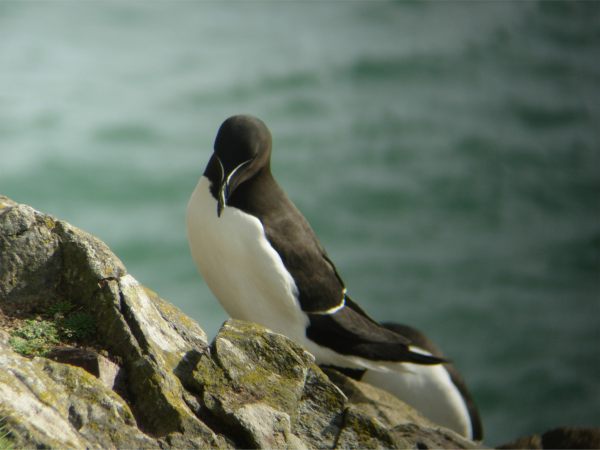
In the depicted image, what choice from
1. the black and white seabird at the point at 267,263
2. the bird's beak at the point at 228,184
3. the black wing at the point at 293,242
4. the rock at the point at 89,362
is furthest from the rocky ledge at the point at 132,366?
the black wing at the point at 293,242

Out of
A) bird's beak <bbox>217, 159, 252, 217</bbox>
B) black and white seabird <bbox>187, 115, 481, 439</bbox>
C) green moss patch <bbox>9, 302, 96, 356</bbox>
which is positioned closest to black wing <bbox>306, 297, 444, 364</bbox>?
black and white seabird <bbox>187, 115, 481, 439</bbox>

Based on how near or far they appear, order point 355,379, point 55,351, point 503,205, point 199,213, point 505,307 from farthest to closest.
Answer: point 503,205, point 505,307, point 355,379, point 199,213, point 55,351

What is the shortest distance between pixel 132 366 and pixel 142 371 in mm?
65

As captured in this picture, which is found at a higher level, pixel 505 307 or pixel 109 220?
pixel 109 220

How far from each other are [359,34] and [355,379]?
22.4 m

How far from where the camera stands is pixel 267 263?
7.20 m

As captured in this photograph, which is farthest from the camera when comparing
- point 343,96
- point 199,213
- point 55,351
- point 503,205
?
point 343,96

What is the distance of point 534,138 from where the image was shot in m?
27.5

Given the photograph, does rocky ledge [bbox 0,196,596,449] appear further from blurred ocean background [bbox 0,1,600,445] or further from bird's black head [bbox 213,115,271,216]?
blurred ocean background [bbox 0,1,600,445]

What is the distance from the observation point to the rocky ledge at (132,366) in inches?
187

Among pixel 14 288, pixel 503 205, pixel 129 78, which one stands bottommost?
pixel 14 288

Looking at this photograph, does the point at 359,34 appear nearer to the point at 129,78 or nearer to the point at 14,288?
the point at 129,78

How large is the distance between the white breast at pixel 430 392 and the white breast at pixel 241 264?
4.31 feet

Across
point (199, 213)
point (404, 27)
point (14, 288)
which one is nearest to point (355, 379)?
point (199, 213)
